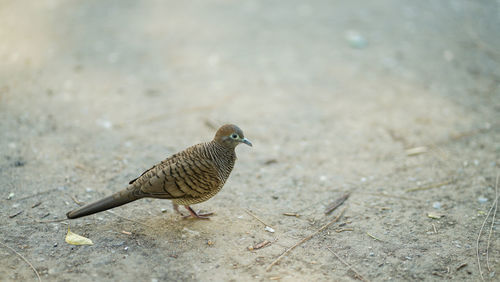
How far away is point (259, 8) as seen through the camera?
916 centimetres

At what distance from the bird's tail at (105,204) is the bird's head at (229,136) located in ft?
2.94

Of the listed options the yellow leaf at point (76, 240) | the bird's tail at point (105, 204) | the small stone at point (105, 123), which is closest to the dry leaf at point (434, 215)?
the bird's tail at point (105, 204)

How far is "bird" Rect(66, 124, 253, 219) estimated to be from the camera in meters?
3.64

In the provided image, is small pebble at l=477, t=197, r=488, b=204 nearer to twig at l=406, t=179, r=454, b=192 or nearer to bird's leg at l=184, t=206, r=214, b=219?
twig at l=406, t=179, r=454, b=192

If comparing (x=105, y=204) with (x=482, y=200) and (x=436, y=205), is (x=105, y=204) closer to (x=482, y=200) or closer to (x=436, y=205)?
(x=436, y=205)

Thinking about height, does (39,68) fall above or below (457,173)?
above

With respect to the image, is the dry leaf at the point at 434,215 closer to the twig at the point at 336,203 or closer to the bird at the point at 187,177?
the twig at the point at 336,203

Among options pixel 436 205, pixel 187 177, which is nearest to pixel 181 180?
pixel 187 177

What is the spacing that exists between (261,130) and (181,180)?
2.35 m

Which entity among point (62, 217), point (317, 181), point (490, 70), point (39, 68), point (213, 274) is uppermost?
point (39, 68)

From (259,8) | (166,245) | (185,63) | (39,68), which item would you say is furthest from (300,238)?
(259,8)

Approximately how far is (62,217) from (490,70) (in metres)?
6.90

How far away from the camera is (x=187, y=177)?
3.75 meters

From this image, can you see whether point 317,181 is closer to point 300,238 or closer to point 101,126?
point 300,238
